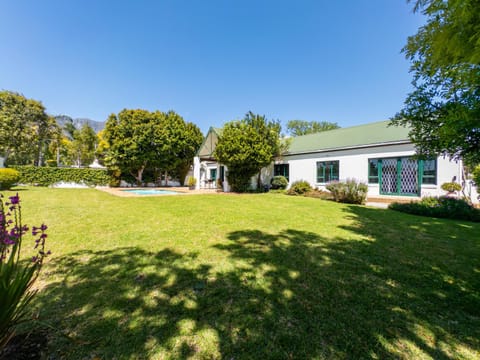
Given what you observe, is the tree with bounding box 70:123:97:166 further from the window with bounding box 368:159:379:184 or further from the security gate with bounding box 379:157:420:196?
the security gate with bounding box 379:157:420:196

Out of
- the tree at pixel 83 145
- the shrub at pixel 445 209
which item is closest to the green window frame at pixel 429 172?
the shrub at pixel 445 209

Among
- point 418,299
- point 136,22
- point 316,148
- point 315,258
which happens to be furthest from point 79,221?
Result: point 316,148

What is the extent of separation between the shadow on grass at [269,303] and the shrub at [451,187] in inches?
342

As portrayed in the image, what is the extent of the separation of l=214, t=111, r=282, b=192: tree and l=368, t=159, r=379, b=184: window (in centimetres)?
660

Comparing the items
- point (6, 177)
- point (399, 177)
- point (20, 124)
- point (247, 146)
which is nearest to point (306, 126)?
point (399, 177)

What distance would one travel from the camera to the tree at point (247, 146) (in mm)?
14297

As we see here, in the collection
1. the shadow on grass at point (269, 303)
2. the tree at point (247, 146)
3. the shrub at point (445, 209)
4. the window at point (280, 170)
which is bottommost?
the shadow on grass at point (269, 303)

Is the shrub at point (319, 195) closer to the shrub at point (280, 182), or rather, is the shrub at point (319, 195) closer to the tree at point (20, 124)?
the shrub at point (280, 182)

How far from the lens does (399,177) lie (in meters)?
12.4

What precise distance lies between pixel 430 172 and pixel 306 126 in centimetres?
4100

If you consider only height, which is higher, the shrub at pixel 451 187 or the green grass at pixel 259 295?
the shrub at pixel 451 187

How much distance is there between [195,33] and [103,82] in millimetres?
7590

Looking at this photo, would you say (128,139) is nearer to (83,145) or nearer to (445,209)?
(83,145)

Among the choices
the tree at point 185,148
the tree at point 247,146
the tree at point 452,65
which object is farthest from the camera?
the tree at point 185,148
